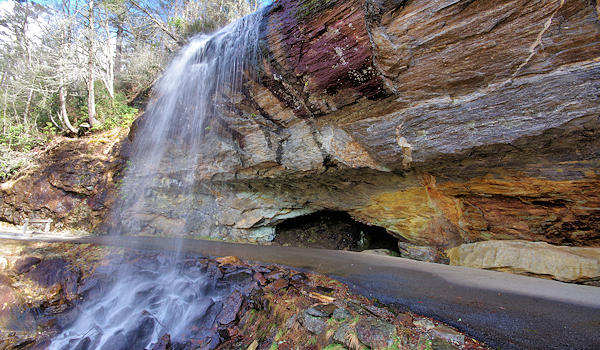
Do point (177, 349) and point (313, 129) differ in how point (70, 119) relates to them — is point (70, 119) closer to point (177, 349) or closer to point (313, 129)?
point (313, 129)

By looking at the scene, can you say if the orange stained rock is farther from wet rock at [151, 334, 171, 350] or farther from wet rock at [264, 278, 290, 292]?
wet rock at [151, 334, 171, 350]

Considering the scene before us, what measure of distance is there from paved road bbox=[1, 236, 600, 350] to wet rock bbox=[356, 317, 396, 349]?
52cm

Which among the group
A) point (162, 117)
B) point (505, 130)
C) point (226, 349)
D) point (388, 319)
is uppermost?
point (162, 117)

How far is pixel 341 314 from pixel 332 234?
19.6 ft

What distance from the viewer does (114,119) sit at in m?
10.4

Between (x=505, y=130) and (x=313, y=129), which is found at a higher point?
(x=313, y=129)

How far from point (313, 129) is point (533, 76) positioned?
363cm

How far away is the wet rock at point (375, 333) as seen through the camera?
1.86m

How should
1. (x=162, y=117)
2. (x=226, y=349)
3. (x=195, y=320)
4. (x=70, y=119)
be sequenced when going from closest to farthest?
(x=226, y=349) < (x=195, y=320) < (x=162, y=117) < (x=70, y=119)

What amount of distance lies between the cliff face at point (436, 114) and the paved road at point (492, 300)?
5.87ft

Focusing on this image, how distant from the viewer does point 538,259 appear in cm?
354

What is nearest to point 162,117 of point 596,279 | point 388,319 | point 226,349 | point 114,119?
point 114,119

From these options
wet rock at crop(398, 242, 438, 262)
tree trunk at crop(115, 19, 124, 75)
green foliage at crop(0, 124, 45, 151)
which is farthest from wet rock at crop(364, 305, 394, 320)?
tree trunk at crop(115, 19, 124, 75)

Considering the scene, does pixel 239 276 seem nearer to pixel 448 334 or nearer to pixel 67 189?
pixel 448 334
